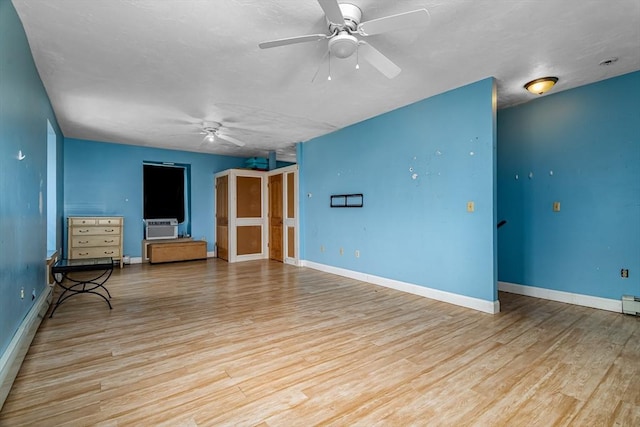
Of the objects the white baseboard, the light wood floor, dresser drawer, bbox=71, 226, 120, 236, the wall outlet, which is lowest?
the light wood floor

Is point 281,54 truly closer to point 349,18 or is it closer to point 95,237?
point 349,18

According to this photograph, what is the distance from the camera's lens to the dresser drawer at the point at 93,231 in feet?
18.9

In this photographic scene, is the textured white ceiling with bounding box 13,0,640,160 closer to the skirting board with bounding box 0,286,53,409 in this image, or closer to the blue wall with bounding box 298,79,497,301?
the blue wall with bounding box 298,79,497,301

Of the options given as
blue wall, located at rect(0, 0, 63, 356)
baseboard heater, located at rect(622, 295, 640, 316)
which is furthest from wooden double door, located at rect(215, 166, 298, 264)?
baseboard heater, located at rect(622, 295, 640, 316)

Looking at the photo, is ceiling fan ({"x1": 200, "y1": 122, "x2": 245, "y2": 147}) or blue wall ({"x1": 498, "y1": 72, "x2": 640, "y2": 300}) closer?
blue wall ({"x1": 498, "y1": 72, "x2": 640, "y2": 300})

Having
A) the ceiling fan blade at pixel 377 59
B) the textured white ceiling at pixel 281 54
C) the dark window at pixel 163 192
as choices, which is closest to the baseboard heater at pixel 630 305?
the textured white ceiling at pixel 281 54

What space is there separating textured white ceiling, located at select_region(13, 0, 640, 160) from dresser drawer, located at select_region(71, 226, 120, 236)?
2.21 m

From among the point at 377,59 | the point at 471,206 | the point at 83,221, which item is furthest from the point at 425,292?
the point at 83,221

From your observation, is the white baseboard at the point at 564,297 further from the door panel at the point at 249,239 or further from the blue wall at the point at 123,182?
the blue wall at the point at 123,182

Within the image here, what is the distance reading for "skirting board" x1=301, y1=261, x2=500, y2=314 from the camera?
336 centimetres

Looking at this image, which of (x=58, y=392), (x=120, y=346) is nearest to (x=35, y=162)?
(x=120, y=346)

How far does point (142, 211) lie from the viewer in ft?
22.8

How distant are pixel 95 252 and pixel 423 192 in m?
6.27

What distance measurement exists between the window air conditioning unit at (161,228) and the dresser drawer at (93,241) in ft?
2.83
